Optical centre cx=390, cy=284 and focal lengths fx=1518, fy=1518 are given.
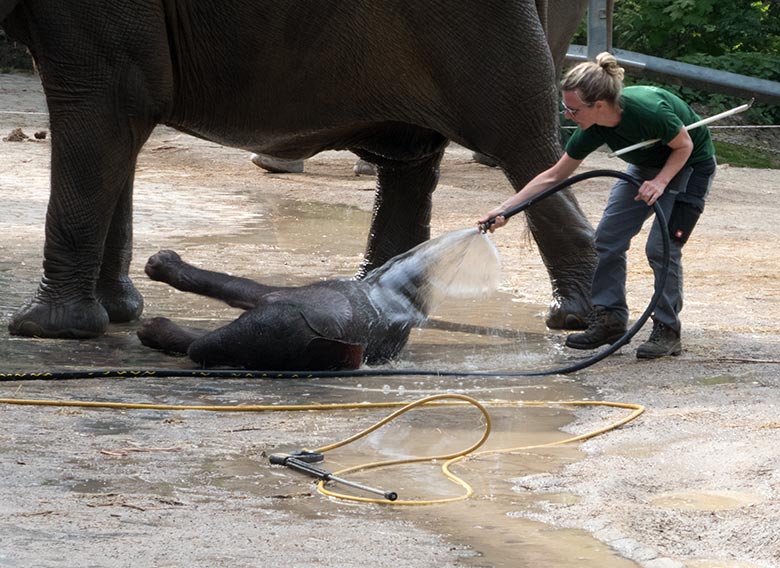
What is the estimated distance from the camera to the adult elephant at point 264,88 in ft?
23.6

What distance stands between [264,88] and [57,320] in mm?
1526

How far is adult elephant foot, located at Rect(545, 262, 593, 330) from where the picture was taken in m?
7.86

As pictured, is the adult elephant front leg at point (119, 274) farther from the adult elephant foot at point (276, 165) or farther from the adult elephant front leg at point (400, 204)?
the adult elephant foot at point (276, 165)

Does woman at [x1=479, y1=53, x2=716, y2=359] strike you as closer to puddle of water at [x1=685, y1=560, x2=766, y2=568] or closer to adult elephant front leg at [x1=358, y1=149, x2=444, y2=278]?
adult elephant front leg at [x1=358, y1=149, x2=444, y2=278]

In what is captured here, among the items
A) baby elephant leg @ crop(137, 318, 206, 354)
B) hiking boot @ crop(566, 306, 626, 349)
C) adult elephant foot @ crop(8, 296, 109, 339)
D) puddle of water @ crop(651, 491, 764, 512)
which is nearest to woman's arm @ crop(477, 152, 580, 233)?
hiking boot @ crop(566, 306, 626, 349)

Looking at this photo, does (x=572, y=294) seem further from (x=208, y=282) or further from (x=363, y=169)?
(x=363, y=169)

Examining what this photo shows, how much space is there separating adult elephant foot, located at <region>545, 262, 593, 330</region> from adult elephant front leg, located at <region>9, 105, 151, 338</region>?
2.25 metres

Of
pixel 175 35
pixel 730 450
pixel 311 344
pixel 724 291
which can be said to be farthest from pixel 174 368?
pixel 724 291

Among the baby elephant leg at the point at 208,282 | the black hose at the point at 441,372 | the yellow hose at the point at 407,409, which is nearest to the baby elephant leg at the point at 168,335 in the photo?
the baby elephant leg at the point at 208,282

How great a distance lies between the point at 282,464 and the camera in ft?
16.1

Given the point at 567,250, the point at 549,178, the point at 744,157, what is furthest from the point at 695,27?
the point at 549,178

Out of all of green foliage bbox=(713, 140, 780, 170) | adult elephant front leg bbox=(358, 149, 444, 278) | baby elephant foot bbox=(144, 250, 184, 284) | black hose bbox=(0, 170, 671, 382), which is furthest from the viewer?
green foliage bbox=(713, 140, 780, 170)

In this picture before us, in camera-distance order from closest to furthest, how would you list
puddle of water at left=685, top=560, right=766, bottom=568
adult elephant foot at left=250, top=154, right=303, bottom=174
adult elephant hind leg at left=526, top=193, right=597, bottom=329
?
1. puddle of water at left=685, top=560, right=766, bottom=568
2. adult elephant hind leg at left=526, top=193, right=597, bottom=329
3. adult elephant foot at left=250, top=154, right=303, bottom=174

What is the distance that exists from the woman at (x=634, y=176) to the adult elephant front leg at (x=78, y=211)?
6.29 ft
